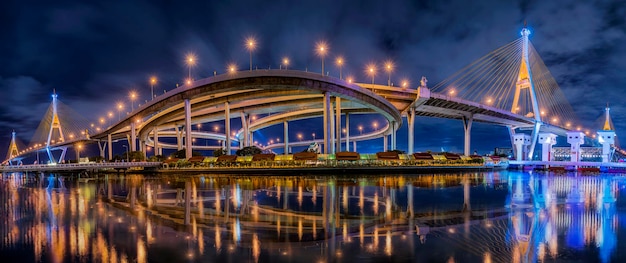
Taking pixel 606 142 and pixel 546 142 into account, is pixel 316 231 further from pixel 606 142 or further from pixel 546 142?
pixel 546 142

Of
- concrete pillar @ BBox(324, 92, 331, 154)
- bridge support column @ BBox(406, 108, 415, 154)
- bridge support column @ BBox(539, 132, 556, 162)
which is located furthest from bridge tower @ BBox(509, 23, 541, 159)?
concrete pillar @ BBox(324, 92, 331, 154)

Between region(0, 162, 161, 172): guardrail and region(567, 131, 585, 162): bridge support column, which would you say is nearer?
region(0, 162, 161, 172): guardrail

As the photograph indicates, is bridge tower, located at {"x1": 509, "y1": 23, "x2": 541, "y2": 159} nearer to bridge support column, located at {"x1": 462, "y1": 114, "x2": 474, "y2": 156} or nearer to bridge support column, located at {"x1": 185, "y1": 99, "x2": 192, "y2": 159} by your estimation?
bridge support column, located at {"x1": 462, "y1": 114, "x2": 474, "y2": 156}

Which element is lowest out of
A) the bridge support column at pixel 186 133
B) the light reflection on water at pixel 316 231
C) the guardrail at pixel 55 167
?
the guardrail at pixel 55 167

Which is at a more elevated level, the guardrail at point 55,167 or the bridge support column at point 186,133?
the bridge support column at point 186,133

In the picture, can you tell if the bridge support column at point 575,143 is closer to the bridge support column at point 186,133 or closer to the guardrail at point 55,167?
the bridge support column at point 186,133

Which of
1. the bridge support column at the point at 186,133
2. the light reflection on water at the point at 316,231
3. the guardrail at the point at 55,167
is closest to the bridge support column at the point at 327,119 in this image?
the bridge support column at the point at 186,133

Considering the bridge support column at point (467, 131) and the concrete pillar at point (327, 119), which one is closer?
the concrete pillar at point (327, 119)

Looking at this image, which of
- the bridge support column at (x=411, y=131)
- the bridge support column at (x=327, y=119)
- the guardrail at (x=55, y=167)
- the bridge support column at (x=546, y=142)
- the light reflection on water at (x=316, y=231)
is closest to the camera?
the light reflection on water at (x=316, y=231)

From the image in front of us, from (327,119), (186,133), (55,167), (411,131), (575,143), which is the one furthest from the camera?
(411,131)

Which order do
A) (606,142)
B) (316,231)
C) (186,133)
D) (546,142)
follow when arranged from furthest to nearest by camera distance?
(546,142) → (606,142) → (186,133) → (316,231)

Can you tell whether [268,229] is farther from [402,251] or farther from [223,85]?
[223,85]

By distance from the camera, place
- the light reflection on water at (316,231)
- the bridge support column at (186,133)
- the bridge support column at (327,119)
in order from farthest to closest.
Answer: the bridge support column at (186,133)
the bridge support column at (327,119)
the light reflection on water at (316,231)

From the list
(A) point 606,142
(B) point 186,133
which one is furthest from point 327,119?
(A) point 606,142
